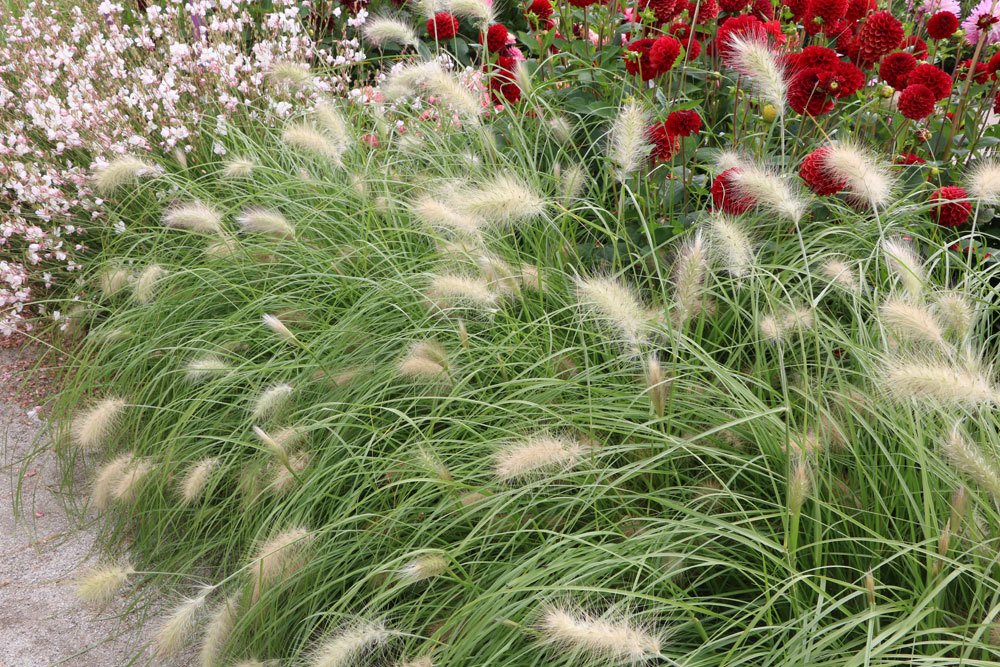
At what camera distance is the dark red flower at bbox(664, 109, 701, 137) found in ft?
9.06

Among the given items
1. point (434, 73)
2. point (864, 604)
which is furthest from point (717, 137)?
point (864, 604)

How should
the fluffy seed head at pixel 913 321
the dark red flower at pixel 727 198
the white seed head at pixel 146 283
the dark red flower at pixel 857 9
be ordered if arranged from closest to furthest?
1. the fluffy seed head at pixel 913 321
2. the dark red flower at pixel 727 198
3. the dark red flower at pixel 857 9
4. the white seed head at pixel 146 283

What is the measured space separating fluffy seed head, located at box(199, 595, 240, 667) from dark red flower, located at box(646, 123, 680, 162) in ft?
5.82

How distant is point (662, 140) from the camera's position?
2.87 m

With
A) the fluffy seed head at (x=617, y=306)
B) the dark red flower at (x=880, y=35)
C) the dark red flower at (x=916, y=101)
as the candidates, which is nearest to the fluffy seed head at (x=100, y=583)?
the fluffy seed head at (x=617, y=306)

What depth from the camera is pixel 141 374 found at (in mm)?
3332

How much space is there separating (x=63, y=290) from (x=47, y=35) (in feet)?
4.10

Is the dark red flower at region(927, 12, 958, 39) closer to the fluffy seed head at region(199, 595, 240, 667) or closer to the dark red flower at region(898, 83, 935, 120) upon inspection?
the dark red flower at region(898, 83, 935, 120)

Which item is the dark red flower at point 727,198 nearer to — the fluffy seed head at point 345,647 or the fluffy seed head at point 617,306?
the fluffy seed head at point 617,306

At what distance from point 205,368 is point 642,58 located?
165 centimetres

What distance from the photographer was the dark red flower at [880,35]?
2.81 metres

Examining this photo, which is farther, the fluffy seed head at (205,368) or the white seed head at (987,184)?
the fluffy seed head at (205,368)

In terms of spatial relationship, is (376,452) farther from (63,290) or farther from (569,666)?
(63,290)

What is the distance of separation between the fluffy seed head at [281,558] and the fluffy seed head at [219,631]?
0.28 ft
